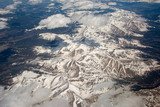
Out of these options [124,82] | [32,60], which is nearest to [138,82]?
[124,82]

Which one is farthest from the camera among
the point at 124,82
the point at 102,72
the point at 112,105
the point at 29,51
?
the point at 29,51

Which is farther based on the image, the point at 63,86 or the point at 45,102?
the point at 63,86

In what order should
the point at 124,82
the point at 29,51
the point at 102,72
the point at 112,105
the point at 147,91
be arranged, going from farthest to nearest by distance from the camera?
the point at 29,51, the point at 102,72, the point at 124,82, the point at 147,91, the point at 112,105

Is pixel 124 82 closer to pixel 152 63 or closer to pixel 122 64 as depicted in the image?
pixel 122 64

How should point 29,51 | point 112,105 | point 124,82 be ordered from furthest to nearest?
point 29,51
point 124,82
point 112,105

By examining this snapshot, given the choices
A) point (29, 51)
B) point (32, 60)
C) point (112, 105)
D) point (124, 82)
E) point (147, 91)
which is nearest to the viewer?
point (112, 105)

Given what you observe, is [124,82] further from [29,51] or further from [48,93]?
[29,51]

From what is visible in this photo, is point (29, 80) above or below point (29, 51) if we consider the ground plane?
above

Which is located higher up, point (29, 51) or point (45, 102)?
point (45, 102)

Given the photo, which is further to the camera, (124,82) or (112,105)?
(124,82)

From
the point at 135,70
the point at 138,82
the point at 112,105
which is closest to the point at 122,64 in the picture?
the point at 135,70
